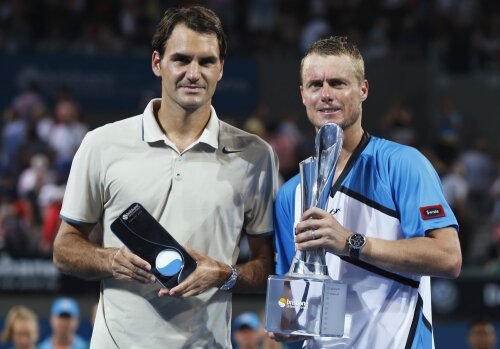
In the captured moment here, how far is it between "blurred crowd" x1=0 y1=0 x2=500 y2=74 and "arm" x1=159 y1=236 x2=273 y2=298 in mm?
13267

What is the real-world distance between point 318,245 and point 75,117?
11.2 m

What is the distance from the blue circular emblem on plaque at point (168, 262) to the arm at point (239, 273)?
0.21 feet

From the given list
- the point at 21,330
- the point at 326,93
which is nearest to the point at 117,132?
the point at 326,93

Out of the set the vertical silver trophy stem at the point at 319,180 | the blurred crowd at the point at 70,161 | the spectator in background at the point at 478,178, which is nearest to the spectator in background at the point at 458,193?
the blurred crowd at the point at 70,161

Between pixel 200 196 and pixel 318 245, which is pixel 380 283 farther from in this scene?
pixel 200 196

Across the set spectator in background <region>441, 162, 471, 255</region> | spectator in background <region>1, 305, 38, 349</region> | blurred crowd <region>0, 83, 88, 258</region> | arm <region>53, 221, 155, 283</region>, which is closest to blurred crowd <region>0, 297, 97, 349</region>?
spectator in background <region>1, 305, 38, 349</region>

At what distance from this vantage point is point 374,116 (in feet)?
59.5

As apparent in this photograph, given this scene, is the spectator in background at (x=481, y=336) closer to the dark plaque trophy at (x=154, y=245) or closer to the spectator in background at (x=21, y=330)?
the spectator in background at (x=21, y=330)

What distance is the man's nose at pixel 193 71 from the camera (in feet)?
13.9

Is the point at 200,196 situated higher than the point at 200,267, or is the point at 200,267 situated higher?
the point at 200,196

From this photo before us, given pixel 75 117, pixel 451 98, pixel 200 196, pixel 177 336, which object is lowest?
pixel 177 336

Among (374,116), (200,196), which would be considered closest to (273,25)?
(374,116)

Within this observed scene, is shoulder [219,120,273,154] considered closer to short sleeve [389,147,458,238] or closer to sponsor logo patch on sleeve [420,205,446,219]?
short sleeve [389,147,458,238]

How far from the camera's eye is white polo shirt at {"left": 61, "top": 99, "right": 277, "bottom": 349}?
170 inches
